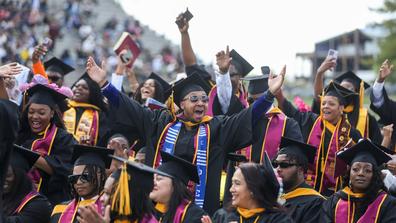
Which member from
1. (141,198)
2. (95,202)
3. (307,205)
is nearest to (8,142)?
(141,198)

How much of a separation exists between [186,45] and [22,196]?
3.05 m

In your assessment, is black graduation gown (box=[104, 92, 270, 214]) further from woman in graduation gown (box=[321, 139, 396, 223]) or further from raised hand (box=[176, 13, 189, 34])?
raised hand (box=[176, 13, 189, 34])

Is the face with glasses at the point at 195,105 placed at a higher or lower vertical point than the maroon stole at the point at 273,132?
higher

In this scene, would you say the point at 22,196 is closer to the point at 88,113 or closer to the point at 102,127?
the point at 102,127

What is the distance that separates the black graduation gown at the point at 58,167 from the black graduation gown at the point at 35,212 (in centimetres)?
73

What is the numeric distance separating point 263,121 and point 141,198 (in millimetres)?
3465

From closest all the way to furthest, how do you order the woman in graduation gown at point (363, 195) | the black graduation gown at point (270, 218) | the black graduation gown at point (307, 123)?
the black graduation gown at point (270, 218) < the woman in graduation gown at point (363, 195) < the black graduation gown at point (307, 123)

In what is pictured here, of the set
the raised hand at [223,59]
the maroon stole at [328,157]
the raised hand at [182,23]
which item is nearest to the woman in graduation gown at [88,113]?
the raised hand at [182,23]

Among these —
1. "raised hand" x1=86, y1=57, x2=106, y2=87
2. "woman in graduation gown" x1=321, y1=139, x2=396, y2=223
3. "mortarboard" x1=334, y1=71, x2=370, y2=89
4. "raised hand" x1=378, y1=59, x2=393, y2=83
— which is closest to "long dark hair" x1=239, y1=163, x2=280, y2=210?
"woman in graduation gown" x1=321, y1=139, x2=396, y2=223

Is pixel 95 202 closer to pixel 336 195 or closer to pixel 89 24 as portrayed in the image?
pixel 336 195

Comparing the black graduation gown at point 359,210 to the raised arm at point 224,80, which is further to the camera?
the raised arm at point 224,80

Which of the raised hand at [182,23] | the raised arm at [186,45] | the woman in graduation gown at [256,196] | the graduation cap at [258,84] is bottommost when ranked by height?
the woman in graduation gown at [256,196]

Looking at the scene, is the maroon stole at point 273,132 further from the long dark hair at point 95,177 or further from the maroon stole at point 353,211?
the long dark hair at point 95,177

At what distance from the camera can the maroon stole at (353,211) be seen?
841cm
